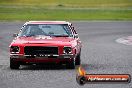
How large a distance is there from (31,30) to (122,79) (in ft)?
28.0

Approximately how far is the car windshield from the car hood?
1.26ft

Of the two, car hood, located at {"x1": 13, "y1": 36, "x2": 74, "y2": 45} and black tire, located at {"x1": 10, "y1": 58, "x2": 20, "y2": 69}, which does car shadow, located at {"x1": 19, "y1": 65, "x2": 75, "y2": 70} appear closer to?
black tire, located at {"x1": 10, "y1": 58, "x2": 20, "y2": 69}

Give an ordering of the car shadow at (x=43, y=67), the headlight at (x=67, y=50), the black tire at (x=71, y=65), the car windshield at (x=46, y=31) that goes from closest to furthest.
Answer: the headlight at (x=67, y=50), the black tire at (x=71, y=65), the car shadow at (x=43, y=67), the car windshield at (x=46, y=31)

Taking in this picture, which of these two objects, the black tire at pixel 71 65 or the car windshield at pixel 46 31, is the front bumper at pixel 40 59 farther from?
the car windshield at pixel 46 31

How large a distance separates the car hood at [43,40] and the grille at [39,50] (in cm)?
18

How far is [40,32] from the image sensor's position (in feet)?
57.6

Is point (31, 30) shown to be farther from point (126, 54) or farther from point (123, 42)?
point (123, 42)

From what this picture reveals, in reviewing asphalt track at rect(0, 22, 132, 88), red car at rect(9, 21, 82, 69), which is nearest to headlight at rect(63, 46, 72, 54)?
red car at rect(9, 21, 82, 69)

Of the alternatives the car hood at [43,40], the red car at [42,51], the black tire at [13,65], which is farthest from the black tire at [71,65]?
the black tire at [13,65]

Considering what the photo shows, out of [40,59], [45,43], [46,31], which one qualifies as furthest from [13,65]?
[46,31]

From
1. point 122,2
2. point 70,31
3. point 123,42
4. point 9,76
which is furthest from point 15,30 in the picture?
point 122,2

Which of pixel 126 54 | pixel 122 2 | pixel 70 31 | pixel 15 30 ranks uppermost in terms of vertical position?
pixel 70 31

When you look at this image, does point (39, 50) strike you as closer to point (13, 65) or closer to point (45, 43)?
point (45, 43)

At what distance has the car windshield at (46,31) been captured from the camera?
57.4 ft
